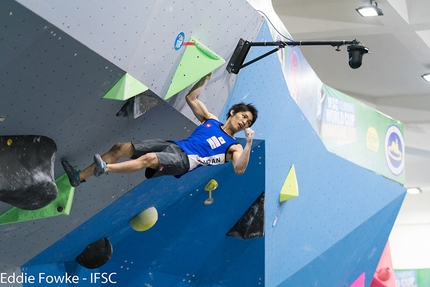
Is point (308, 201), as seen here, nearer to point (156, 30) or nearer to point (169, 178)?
point (169, 178)

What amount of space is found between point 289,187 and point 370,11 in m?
2.99

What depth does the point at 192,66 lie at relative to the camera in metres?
4.10

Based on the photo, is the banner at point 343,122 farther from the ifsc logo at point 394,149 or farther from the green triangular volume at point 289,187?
the green triangular volume at point 289,187

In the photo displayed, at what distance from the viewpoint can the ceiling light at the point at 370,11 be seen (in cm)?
723

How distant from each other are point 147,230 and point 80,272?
66 cm

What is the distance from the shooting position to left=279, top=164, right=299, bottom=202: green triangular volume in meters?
5.38

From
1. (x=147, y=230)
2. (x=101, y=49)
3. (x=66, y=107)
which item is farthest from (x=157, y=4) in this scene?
(x=147, y=230)

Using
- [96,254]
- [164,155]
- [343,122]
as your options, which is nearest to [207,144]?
[164,155]

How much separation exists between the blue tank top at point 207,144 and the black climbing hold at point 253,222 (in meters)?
1.07

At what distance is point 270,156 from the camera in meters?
5.12

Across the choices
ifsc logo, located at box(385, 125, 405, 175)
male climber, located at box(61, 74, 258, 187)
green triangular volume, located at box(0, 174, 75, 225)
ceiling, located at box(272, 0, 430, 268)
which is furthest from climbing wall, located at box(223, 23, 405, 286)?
ceiling, located at box(272, 0, 430, 268)

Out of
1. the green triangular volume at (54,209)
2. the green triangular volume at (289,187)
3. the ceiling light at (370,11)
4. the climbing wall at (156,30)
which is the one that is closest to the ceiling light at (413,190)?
the ceiling light at (370,11)

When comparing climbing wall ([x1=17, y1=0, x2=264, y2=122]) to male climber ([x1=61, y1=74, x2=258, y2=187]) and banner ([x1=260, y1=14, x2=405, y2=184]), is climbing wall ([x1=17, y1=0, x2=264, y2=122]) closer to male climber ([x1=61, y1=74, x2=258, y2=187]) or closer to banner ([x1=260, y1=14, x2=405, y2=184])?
male climber ([x1=61, y1=74, x2=258, y2=187])

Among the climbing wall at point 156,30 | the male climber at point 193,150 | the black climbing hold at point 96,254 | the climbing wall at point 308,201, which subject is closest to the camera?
the climbing wall at point 156,30
